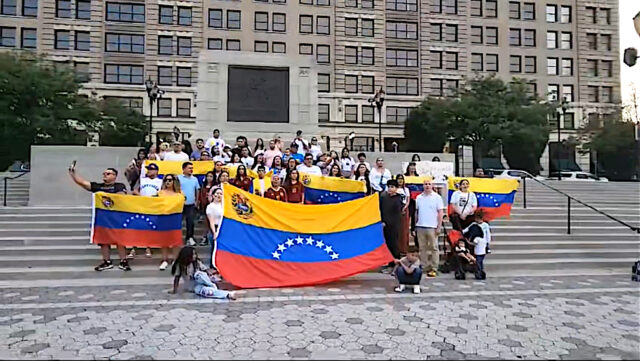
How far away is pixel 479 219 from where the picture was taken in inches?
401

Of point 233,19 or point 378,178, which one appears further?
point 233,19

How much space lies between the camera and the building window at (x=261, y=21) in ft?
189

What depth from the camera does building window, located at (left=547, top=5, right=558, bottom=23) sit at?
63.9m

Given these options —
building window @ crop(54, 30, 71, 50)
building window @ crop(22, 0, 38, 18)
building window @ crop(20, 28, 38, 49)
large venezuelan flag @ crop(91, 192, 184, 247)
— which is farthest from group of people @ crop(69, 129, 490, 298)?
building window @ crop(22, 0, 38, 18)

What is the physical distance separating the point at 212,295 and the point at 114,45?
53.0 meters

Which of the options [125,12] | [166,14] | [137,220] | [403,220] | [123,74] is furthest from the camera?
[166,14]

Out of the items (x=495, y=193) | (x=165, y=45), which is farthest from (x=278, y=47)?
(x=495, y=193)

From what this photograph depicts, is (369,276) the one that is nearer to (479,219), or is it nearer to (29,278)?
(479,219)

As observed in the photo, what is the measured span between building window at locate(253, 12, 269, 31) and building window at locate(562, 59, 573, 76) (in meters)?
36.1

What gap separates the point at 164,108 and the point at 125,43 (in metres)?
7.90

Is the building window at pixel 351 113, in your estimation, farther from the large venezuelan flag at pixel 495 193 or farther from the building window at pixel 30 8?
the large venezuelan flag at pixel 495 193

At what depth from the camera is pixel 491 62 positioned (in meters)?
61.9

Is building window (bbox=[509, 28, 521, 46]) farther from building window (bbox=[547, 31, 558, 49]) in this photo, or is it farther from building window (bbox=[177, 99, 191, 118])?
building window (bbox=[177, 99, 191, 118])

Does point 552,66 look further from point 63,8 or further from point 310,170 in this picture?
point 310,170
